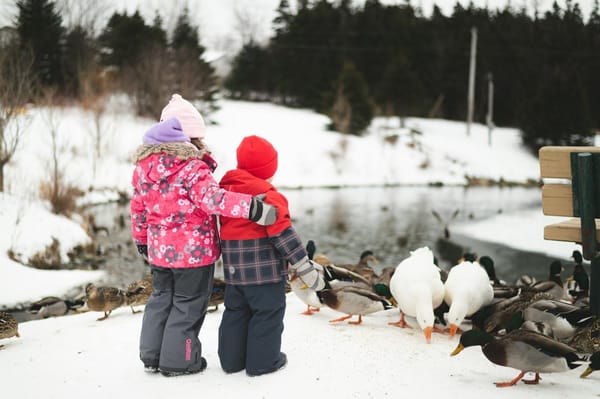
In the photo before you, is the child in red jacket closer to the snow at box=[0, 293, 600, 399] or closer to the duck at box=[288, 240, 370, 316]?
the snow at box=[0, 293, 600, 399]

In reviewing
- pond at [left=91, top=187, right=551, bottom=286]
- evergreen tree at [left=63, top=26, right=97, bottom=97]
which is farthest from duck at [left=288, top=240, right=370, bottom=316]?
evergreen tree at [left=63, top=26, right=97, bottom=97]

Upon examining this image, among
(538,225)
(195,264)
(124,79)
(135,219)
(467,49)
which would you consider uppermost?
(467,49)

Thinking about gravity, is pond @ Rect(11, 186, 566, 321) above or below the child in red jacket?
below

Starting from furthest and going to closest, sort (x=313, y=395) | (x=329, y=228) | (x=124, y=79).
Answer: (x=124, y=79)
(x=329, y=228)
(x=313, y=395)

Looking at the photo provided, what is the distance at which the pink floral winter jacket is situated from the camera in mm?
3379

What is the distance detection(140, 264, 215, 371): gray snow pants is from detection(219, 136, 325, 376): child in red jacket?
0.16 metres

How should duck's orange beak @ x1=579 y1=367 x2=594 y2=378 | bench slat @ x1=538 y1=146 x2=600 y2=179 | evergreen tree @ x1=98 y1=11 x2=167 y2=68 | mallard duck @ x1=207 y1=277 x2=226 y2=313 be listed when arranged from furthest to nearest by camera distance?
evergreen tree @ x1=98 y1=11 x2=167 y2=68
mallard duck @ x1=207 y1=277 x2=226 y2=313
bench slat @ x1=538 y1=146 x2=600 y2=179
duck's orange beak @ x1=579 y1=367 x2=594 y2=378

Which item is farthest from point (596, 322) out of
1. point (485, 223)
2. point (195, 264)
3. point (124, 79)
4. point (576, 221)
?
point (124, 79)

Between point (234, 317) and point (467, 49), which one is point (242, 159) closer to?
point (234, 317)

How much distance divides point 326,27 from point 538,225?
30.4 metres

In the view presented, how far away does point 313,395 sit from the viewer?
10.6 feet

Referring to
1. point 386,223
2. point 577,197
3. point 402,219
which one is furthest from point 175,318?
point 402,219

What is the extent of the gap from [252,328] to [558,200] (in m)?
2.26

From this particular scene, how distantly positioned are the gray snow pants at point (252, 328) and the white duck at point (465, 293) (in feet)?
5.29
